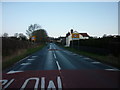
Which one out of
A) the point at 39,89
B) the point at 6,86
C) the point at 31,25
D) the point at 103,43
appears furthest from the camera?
the point at 31,25

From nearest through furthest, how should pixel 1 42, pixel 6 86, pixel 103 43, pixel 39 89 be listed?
pixel 39 89 → pixel 6 86 → pixel 1 42 → pixel 103 43

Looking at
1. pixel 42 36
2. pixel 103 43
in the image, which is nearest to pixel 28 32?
pixel 42 36

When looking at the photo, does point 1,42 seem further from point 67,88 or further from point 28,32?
point 28,32

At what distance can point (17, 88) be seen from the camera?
20.5ft

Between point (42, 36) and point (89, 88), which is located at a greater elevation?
point (42, 36)

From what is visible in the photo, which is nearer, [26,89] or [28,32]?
[26,89]

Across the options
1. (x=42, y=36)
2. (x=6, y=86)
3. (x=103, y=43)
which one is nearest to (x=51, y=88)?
(x=6, y=86)

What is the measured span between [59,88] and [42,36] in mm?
68225

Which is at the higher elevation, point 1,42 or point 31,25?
point 31,25

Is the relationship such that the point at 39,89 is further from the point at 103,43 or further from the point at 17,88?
the point at 103,43

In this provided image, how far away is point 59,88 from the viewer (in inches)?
241

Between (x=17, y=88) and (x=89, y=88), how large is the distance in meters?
3.17

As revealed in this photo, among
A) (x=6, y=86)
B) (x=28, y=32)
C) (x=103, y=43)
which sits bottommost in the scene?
(x=6, y=86)

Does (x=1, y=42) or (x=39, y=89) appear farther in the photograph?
(x=1, y=42)
